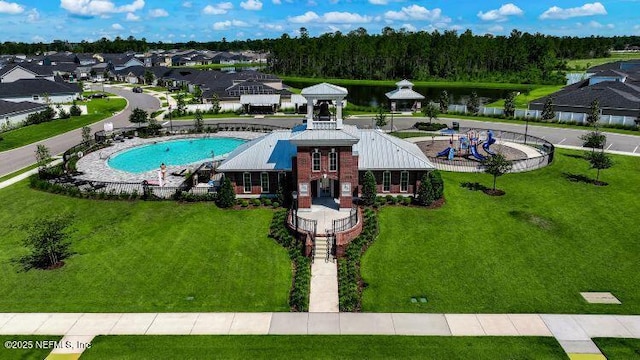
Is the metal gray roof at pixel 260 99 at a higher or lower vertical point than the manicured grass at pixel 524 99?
higher

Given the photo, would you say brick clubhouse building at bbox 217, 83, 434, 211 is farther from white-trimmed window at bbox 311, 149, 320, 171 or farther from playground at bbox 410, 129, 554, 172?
playground at bbox 410, 129, 554, 172

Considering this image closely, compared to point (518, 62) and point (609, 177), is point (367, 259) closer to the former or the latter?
point (609, 177)

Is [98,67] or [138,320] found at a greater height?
[98,67]

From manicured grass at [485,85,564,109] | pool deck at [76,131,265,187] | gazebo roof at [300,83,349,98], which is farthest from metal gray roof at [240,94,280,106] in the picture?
gazebo roof at [300,83,349,98]

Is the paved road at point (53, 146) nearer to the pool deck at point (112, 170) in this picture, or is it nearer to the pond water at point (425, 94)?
the pool deck at point (112, 170)

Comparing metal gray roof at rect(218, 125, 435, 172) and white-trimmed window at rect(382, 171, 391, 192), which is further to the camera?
white-trimmed window at rect(382, 171, 391, 192)

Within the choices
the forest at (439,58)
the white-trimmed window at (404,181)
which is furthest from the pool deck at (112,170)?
the forest at (439,58)

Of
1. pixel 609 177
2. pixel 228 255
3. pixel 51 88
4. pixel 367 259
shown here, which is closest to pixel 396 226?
pixel 367 259
